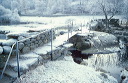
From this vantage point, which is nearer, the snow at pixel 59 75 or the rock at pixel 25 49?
the snow at pixel 59 75

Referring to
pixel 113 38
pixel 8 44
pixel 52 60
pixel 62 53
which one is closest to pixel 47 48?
pixel 52 60

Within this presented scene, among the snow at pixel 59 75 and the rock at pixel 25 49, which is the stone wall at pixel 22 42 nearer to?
the rock at pixel 25 49

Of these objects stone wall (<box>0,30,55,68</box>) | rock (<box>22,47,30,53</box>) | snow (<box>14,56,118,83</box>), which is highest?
stone wall (<box>0,30,55,68</box>)

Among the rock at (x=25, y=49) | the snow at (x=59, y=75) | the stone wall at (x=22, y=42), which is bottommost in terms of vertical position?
the snow at (x=59, y=75)

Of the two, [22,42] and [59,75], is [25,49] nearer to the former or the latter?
[22,42]

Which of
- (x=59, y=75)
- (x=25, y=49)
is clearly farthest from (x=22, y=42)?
(x=59, y=75)

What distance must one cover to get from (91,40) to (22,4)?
34480mm

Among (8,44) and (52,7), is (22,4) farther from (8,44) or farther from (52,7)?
(8,44)

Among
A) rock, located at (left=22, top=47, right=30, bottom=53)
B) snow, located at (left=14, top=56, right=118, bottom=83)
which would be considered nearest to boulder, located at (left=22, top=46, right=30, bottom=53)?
rock, located at (left=22, top=47, right=30, bottom=53)

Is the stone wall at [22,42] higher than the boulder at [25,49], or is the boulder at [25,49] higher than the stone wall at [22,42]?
the stone wall at [22,42]

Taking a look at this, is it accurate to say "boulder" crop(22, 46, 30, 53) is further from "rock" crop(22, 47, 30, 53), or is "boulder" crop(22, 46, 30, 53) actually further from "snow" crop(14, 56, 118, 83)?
"snow" crop(14, 56, 118, 83)

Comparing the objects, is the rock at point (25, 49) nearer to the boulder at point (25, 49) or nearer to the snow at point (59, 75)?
the boulder at point (25, 49)

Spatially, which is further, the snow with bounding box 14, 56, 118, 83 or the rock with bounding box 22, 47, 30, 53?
the rock with bounding box 22, 47, 30, 53

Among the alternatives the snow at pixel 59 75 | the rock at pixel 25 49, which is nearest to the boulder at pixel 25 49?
the rock at pixel 25 49
